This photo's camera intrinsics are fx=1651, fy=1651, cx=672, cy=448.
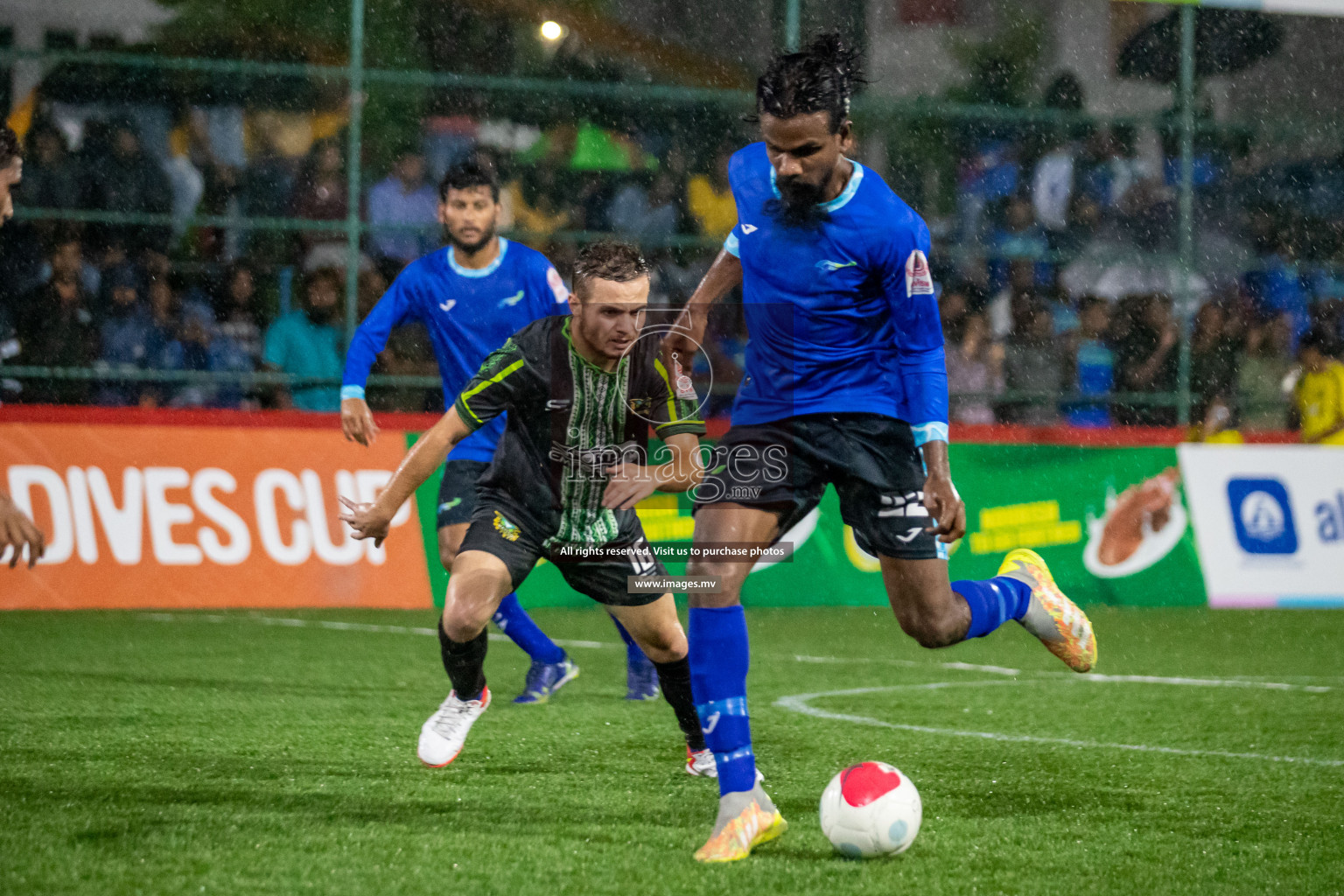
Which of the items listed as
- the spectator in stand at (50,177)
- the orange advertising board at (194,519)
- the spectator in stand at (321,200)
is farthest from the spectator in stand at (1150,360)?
the spectator in stand at (50,177)

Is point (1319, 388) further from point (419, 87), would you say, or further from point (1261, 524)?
point (419, 87)

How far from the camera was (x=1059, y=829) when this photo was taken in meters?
4.51

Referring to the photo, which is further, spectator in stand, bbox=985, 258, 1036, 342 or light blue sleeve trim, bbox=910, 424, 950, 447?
spectator in stand, bbox=985, 258, 1036, 342

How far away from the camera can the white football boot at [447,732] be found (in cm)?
520

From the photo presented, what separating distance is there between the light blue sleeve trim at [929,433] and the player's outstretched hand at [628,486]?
882mm

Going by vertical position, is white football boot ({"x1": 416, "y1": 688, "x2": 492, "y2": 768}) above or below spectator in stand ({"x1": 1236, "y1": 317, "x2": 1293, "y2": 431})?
below

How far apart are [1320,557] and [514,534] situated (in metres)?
8.09

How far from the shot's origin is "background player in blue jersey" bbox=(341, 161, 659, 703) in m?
7.00

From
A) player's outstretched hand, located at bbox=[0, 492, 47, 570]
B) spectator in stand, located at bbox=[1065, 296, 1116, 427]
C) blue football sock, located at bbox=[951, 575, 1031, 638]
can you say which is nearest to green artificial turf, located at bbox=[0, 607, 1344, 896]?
blue football sock, located at bbox=[951, 575, 1031, 638]

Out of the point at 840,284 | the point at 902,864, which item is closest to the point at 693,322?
the point at 840,284

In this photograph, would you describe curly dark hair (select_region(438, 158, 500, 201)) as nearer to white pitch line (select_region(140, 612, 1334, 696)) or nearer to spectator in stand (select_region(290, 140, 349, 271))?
white pitch line (select_region(140, 612, 1334, 696))

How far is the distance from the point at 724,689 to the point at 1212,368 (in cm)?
1028

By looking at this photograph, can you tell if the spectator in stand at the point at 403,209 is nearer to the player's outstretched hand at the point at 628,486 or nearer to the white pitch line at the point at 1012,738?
the white pitch line at the point at 1012,738

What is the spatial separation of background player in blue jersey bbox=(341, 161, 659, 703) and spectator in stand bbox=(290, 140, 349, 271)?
529 centimetres
